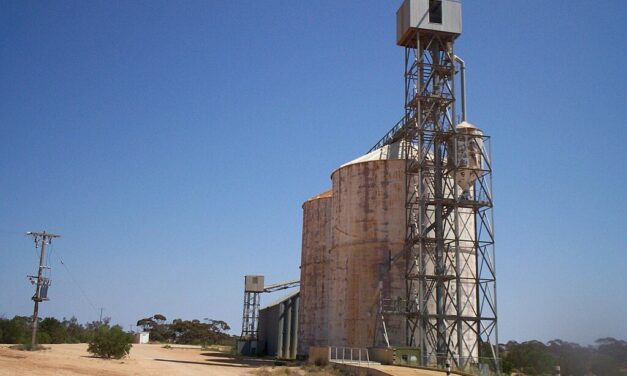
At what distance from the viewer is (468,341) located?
1369 inches

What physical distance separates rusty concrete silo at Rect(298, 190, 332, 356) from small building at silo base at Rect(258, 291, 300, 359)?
10190 millimetres

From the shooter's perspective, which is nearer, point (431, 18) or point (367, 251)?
point (367, 251)

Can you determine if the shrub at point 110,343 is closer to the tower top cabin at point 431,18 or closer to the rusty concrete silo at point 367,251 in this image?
the rusty concrete silo at point 367,251

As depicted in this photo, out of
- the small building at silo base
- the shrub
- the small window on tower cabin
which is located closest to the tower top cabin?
the small window on tower cabin

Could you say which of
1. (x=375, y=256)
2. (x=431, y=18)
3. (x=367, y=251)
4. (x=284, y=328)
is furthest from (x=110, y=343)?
(x=431, y=18)

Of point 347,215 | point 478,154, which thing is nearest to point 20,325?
point 347,215

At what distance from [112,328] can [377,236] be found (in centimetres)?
1781

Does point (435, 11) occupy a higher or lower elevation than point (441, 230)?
higher

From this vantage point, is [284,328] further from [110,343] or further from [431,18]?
[431,18]

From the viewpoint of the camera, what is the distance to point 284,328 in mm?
58688

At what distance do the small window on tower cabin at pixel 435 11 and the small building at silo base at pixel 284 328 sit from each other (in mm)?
29510

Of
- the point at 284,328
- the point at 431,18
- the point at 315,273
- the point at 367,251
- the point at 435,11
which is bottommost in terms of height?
the point at 284,328

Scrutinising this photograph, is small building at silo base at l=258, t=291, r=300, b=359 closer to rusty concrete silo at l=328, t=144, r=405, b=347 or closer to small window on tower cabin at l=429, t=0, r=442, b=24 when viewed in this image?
rusty concrete silo at l=328, t=144, r=405, b=347

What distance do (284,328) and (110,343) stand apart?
23954 millimetres
